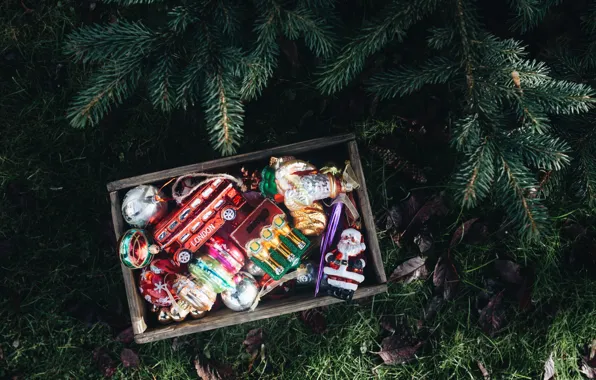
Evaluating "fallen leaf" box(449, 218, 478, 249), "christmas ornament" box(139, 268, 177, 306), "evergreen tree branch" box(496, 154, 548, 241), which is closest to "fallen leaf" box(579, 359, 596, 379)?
"fallen leaf" box(449, 218, 478, 249)

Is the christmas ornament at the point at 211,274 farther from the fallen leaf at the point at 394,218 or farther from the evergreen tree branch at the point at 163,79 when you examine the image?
the fallen leaf at the point at 394,218

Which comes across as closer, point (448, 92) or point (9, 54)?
point (448, 92)

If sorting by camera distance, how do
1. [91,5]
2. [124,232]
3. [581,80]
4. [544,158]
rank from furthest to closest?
1. [91,5]
2. [124,232]
3. [581,80]
4. [544,158]

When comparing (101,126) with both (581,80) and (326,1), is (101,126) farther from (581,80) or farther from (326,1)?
(581,80)

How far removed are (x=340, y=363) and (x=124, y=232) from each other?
1268 millimetres

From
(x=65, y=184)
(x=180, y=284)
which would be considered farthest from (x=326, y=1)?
(x=65, y=184)

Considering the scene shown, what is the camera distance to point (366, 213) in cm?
226

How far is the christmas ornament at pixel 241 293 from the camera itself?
2.20 metres

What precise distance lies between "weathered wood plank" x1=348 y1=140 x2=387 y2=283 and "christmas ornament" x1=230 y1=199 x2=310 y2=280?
0.28m

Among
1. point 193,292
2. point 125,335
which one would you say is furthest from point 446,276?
point 125,335

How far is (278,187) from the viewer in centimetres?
211

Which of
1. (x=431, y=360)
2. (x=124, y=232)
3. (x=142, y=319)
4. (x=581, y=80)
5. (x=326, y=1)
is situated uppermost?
(x=326, y=1)

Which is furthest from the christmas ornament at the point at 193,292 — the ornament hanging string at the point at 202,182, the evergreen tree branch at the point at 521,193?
the evergreen tree branch at the point at 521,193

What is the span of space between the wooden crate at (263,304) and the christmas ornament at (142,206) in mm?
100
